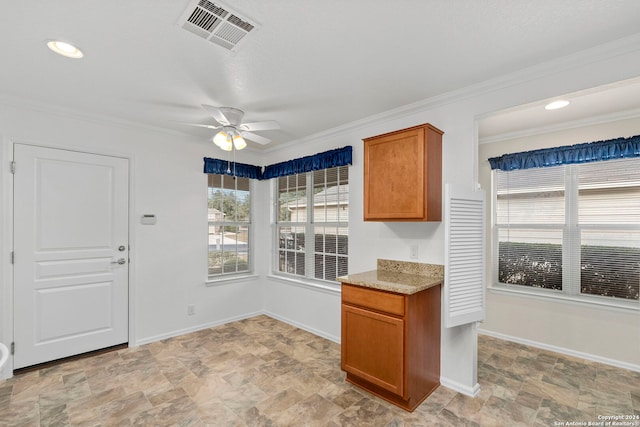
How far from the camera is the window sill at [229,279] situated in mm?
4031

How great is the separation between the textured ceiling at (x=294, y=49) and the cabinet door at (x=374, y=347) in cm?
187

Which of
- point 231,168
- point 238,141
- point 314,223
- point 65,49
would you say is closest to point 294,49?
point 238,141

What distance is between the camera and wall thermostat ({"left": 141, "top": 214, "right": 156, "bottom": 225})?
3.48 meters

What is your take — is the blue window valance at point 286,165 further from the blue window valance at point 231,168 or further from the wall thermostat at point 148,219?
the wall thermostat at point 148,219

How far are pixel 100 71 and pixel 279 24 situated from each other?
149cm

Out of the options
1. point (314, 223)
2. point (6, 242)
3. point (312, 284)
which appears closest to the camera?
point (6, 242)

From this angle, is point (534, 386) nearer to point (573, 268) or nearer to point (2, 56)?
point (573, 268)

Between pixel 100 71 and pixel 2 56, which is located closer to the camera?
pixel 2 56

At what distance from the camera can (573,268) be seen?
3.30 meters

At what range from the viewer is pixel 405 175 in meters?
2.54

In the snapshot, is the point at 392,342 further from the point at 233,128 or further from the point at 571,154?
the point at 571,154

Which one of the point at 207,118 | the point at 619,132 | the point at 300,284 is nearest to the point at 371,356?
the point at 300,284

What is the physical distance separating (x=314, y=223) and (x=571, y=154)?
116 inches

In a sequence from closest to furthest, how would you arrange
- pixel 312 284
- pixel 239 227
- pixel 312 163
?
pixel 312 163, pixel 312 284, pixel 239 227
